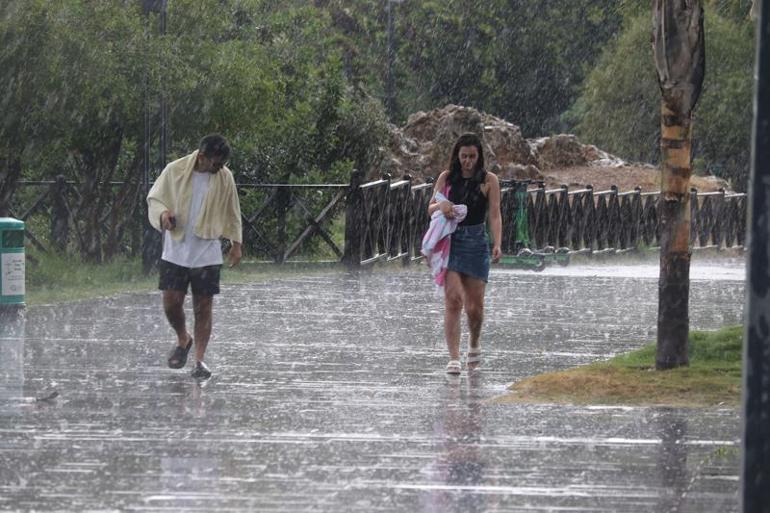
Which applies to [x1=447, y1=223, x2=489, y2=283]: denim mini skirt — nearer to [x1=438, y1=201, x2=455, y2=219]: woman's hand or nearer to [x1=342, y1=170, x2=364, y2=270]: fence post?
[x1=438, y1=201, x2=455, y2=219]: woman's hand

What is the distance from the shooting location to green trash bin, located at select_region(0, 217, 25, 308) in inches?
635

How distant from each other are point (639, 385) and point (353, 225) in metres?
16.6

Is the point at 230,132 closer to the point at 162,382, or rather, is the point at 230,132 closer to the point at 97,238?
the point at 97,238

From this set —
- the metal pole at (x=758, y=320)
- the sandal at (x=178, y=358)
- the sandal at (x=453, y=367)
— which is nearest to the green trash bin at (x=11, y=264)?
the sandal at (x=178, y=358)

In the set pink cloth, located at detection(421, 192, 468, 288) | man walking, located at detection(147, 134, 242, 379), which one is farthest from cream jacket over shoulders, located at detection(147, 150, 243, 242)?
pink cloth, located at detection(421, 192, 468, 288)

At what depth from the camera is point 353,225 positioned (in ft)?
91.4

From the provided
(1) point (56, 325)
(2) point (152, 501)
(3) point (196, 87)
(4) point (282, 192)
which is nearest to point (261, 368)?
(1) point (56, 325)

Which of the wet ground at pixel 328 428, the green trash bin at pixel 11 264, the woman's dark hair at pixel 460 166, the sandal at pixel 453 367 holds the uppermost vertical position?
the woman's dark hair at pixel 460 166

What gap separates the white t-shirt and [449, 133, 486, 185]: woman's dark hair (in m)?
1.81

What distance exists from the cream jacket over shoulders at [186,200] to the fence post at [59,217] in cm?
1278

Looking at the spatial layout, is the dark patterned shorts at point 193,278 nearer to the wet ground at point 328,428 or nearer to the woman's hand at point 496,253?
the wet ground at point 328,428

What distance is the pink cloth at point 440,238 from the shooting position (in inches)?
515

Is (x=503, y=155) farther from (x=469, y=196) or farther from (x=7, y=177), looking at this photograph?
(x=469, y=196)

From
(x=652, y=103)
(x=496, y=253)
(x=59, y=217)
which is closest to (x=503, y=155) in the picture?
(x=59, y=217)
